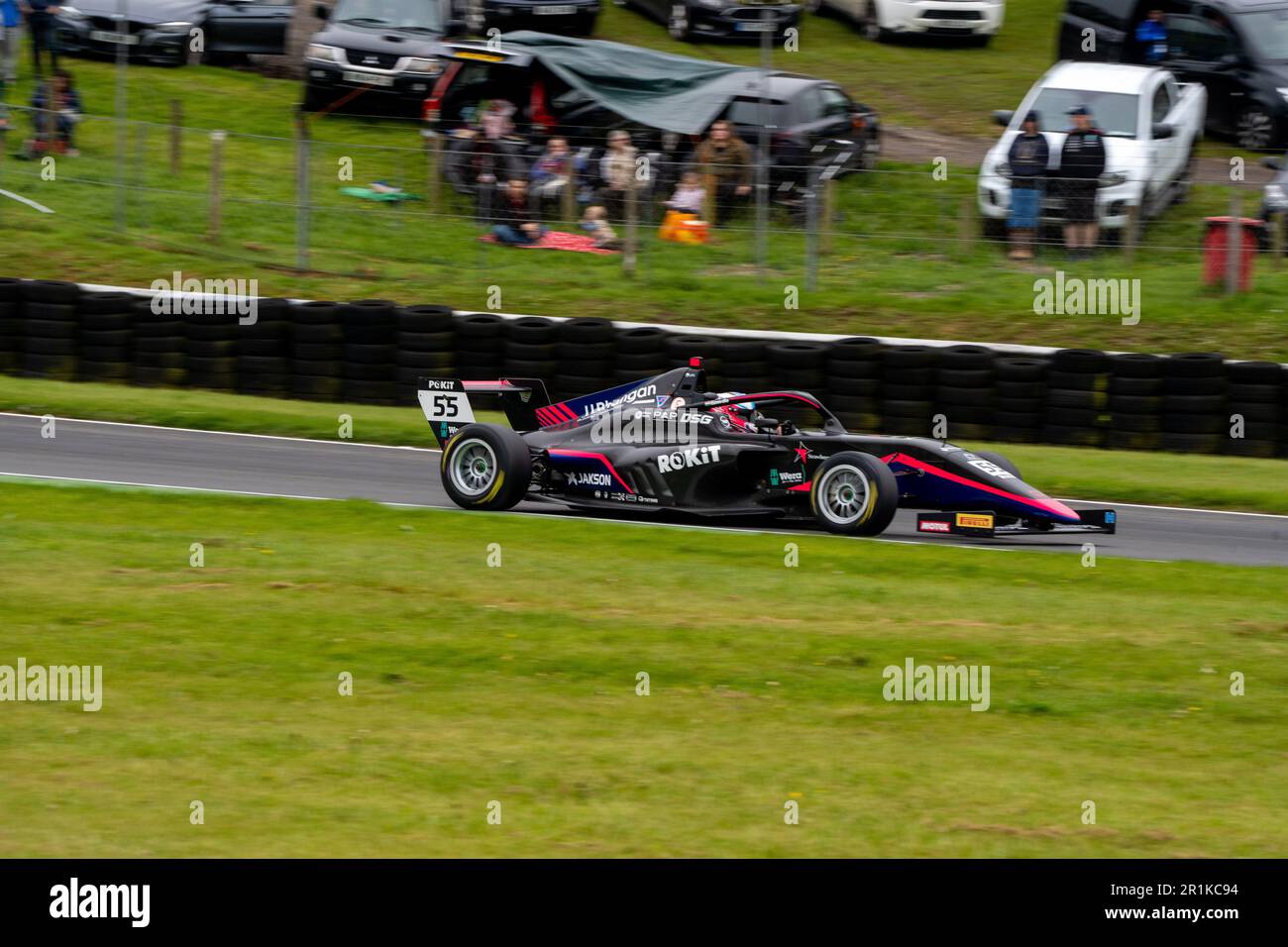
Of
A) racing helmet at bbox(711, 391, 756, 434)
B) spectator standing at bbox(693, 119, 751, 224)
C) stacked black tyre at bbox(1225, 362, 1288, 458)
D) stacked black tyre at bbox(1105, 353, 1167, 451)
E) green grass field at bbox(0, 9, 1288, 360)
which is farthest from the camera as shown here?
spectator standing at bbox(693, 119, 751, 224)

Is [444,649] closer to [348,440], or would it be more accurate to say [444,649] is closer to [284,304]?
[348,440]

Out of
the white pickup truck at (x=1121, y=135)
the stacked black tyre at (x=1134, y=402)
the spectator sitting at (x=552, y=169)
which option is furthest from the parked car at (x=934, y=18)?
the stacked black tyre at (x=1134, y=402)

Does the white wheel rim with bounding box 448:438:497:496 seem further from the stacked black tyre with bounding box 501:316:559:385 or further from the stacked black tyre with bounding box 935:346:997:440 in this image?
the stacked black tyre with bounding box 935:346:997:440

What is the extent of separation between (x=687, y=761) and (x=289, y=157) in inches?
529

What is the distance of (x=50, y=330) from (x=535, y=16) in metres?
10.6

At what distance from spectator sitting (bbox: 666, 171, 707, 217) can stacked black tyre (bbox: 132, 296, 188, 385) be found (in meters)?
5.18

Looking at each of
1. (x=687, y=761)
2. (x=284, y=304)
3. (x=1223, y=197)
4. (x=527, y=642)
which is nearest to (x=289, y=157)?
(x=284, y=304)

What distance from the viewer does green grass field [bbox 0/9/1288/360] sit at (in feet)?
57.3

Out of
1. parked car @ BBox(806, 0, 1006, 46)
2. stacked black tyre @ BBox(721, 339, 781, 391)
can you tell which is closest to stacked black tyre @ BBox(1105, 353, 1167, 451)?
stacked black tyre @ BBox(721, 339, 781, 391)

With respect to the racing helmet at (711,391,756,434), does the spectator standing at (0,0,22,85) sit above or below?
above

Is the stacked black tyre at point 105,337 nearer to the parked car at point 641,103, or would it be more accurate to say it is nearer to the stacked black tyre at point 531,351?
the stacked black tyre at point 531,351

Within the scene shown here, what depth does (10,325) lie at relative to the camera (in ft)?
54.2

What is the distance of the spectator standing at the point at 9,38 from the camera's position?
20922mm

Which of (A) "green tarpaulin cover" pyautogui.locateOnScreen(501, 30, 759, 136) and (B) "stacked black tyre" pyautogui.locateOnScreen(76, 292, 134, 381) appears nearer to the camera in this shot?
(B) "stacked black tyre" pyautogui.locateOnScreen(76, 292, 134, 381)
